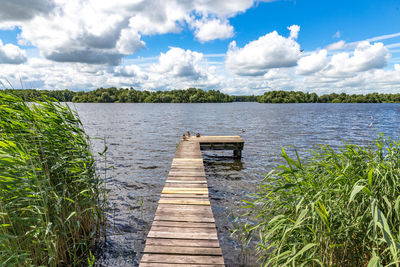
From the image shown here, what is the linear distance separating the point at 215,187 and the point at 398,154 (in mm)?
7857

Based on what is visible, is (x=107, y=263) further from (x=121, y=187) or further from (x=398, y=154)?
(x=398, y=154)

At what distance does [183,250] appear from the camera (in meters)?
4.16

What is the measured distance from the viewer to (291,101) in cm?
16725

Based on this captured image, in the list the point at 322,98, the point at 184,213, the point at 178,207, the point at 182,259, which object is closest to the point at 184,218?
the point at 184,213

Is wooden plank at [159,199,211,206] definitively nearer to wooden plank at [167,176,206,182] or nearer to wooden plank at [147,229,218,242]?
wooden plank at [147,229,218,242]

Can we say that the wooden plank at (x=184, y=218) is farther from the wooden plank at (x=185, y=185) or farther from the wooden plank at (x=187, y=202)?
the wooden plank at (x=185, y=185)

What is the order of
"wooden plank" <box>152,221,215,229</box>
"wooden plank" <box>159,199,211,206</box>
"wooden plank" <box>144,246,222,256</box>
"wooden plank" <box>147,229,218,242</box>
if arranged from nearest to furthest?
"wooden plank" <box>144,246,222,256</box>
"wooden plank" <box>147,229,218,242</box>
"wooden plank" <box>152,221,215,229</box>
"wooden plank" <box>159,199,211,206</box>

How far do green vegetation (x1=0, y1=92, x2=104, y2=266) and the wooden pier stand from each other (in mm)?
1314

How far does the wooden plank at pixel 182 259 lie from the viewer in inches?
152

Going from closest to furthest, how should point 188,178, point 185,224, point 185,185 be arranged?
1. point 185,224
2. point 185,185
3. point 188,178

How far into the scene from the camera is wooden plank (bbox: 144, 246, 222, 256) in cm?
410

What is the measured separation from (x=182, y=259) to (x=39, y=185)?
2.78 metres

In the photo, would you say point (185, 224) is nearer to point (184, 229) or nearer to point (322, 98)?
point (184, 229)

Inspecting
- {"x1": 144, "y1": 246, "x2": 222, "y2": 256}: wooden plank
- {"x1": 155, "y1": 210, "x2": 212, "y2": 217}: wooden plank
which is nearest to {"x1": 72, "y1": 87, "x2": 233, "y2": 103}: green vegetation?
{"x1": 155, "y1": 210, "x2": 212, "y2": 217}: wooden plank
